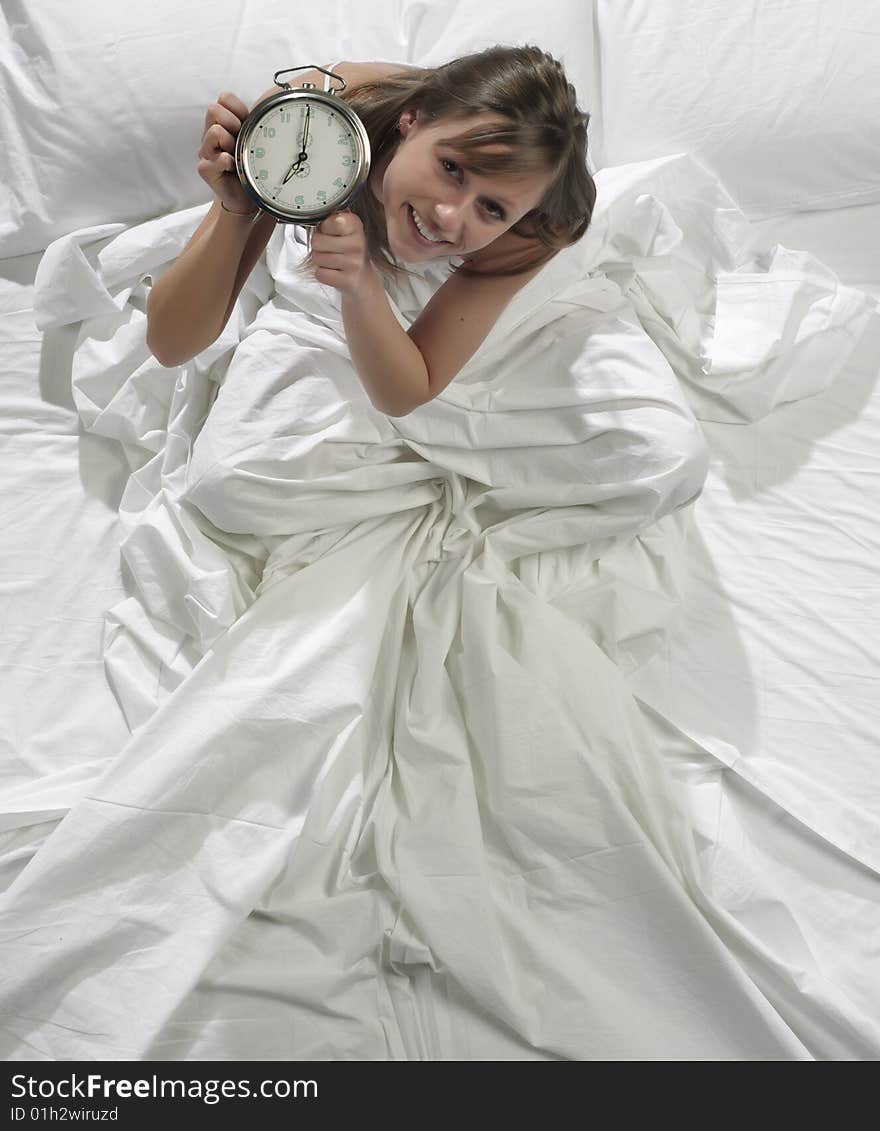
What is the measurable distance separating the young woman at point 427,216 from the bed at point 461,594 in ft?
0.31

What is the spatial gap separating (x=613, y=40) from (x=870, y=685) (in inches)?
35.9

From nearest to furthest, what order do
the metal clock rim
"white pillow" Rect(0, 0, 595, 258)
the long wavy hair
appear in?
the metal clock rim < the long wavy hair < "white pillow" Rect(0, 0, 595, 258)

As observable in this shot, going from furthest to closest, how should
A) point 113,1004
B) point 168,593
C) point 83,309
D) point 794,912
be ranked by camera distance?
point 83,309
point 168,593
point 794,912
point 113,1004

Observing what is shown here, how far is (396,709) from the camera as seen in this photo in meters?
1.13

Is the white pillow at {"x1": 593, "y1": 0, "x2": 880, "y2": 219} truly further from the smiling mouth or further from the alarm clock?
the alarm clock

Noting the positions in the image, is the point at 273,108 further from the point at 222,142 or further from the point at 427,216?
the point at 427,216

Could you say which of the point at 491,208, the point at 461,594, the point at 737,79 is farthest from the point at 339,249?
the point at 737,79

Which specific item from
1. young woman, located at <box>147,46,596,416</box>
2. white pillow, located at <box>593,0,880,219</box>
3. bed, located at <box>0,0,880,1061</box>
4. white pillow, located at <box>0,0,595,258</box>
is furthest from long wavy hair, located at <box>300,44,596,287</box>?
white pillow, located at <box>593,0,880,219</box>

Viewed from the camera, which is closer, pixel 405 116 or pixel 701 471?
pixel 405 116

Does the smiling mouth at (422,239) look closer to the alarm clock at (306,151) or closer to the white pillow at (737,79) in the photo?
the alarm clock at (306,151)

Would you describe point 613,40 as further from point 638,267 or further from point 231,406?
point 231,406

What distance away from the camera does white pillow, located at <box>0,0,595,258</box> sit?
138 cm

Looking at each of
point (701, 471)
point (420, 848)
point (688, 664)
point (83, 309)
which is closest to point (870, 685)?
point (688, 664)

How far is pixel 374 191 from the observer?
111cm
